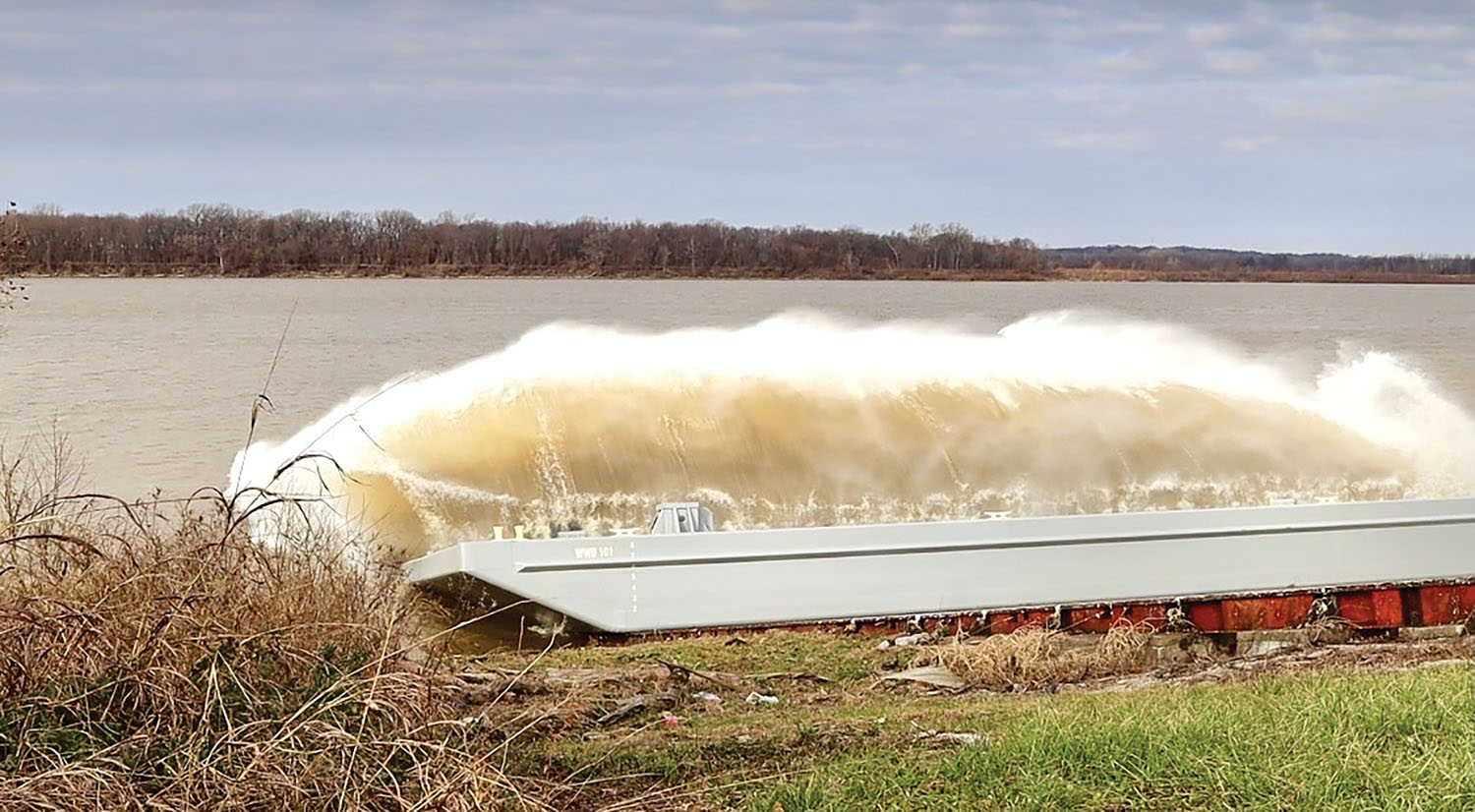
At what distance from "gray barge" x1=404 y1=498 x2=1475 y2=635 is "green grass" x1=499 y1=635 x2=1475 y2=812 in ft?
9.95

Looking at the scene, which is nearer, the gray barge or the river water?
the gray barge

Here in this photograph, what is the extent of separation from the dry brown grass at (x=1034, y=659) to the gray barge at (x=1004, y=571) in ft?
1.58

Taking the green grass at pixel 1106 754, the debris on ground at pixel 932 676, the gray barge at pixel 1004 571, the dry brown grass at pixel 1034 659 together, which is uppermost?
the green grass at pixel 1106 754

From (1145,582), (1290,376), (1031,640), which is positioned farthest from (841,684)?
(1290,376)

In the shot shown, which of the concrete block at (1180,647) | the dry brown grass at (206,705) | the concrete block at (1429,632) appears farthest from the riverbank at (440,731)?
the concrete block at (1429,632)

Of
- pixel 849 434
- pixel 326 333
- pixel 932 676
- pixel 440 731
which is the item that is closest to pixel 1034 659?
pixel 932 676

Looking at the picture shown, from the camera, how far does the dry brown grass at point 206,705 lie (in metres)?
5.06

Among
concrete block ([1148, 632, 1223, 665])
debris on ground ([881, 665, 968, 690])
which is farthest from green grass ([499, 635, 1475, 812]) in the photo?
concrete block ([1148, 632, 1223, 665])

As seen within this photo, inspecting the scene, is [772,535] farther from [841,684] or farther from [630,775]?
[630,775]

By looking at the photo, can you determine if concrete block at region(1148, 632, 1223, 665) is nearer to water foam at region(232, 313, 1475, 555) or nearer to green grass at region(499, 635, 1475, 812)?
water foam at region(232, 313, 1475, 555)

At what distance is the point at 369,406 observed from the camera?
13.9 m

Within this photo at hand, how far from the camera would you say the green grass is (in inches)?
211

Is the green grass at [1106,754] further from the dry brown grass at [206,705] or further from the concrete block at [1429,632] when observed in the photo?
the concrete block at [1429,632]

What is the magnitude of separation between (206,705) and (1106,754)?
10.1 feet
